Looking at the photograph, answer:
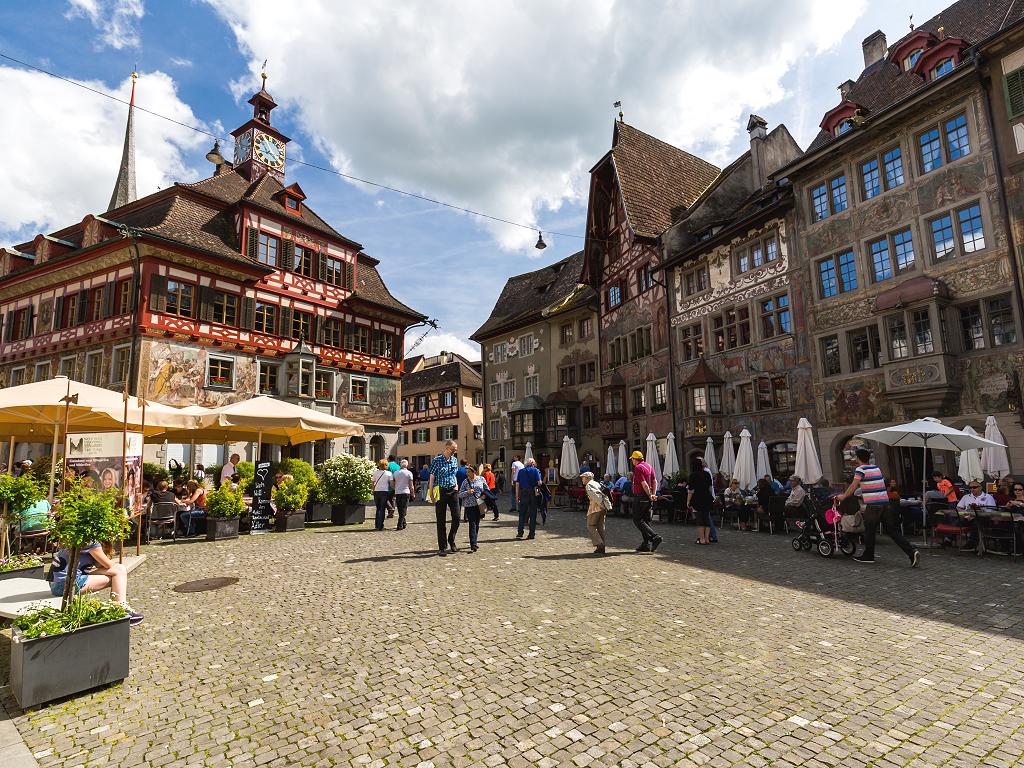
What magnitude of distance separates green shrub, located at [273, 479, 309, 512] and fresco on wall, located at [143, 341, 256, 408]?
1276 cm

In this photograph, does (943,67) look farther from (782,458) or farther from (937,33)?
(782,458)

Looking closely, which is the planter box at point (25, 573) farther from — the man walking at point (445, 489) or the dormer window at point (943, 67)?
the dormer window at point (943, 67)

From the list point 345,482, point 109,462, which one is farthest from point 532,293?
point 109,462

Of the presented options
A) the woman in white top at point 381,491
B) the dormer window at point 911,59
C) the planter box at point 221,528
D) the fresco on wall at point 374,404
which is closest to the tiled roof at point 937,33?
the dormer window at point 911,59

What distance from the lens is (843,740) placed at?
3.71 metres

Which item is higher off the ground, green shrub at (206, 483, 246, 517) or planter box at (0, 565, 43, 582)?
green shrub at (206, 483, 246, 517)

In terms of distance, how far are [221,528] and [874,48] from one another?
102ft

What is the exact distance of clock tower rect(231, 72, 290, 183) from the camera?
3528cm

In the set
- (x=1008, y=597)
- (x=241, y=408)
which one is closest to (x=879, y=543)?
(x=1008, y=597)

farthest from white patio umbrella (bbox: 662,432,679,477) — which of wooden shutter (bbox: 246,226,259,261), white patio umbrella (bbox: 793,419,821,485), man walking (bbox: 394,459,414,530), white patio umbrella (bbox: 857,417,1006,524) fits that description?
wooden shutter (bbox: 246,226,259,261)

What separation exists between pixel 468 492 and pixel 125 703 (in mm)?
7474

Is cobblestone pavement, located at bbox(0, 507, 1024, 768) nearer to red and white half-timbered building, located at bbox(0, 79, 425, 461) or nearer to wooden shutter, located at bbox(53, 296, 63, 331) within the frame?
red and white half-timbered building, located at bbox(0, 79, 425, 461)

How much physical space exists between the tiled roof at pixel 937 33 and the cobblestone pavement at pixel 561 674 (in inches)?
691

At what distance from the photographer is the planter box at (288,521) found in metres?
15.1
